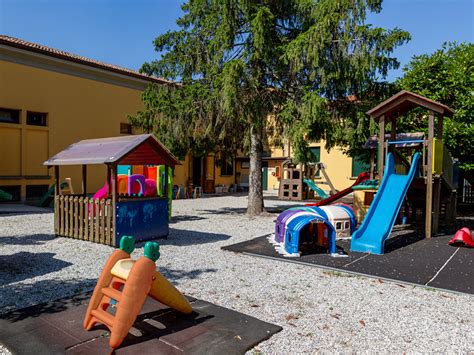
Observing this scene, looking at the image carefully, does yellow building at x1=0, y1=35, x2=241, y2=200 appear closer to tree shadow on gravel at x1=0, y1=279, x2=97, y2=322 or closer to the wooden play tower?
the wooden play tower

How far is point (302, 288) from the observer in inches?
207

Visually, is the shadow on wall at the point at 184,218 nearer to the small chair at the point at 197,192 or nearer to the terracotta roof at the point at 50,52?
the terracotta roof at the point at 50,52

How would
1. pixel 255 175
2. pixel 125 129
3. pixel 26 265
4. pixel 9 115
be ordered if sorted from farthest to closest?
pixel 125 129 < pixel 9 115 < pixel 255 175 < pixel 26 265

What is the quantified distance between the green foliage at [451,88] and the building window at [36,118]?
15645 millimetres

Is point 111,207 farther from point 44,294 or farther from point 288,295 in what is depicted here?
point 288,295

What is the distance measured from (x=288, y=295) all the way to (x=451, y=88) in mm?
12344

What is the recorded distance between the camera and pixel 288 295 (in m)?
4.93

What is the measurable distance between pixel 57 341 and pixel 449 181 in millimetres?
11105

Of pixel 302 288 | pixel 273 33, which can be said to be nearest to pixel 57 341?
pixel 302 288

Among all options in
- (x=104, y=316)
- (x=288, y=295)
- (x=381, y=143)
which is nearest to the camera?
(x=104, y=316)

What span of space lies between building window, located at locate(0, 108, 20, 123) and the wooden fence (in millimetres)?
10057

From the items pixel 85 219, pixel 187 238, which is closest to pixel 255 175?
pixel 187 238

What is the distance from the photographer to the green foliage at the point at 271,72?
431 inches

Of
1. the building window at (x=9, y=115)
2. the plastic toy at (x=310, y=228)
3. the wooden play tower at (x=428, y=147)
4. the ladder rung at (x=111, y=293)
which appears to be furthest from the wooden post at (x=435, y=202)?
the building window at (x=9, y=115)
